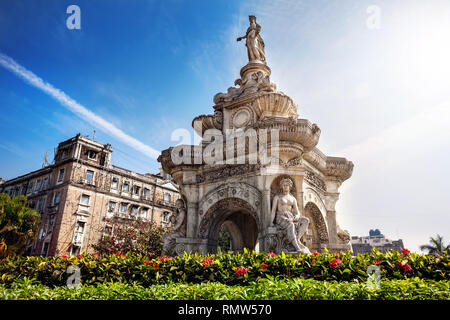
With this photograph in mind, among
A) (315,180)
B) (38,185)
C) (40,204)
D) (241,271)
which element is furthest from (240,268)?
(38,185)

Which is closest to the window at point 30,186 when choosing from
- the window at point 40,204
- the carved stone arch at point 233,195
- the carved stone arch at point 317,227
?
the window at point 40,204

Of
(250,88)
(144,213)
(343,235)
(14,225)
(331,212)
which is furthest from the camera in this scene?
(144,213)

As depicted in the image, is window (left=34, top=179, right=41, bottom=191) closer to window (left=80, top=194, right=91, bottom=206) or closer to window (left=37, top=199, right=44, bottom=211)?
window (left=37, top=199, right=44, bottom=211)

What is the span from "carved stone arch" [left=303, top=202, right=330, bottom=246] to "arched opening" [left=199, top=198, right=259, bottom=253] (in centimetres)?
191

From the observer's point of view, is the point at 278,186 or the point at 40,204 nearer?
the point at 278,186

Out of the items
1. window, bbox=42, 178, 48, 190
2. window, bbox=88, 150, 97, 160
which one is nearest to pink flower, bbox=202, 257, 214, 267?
window, bbox=88, 150, 97, 160

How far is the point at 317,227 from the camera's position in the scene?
1040cm

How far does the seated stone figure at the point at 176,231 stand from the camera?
31.9 feet

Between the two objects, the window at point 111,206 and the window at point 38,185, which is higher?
the window at point 38,185

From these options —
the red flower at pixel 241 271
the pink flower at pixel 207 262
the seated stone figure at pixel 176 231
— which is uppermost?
the seated stone figure at pixel 176 231

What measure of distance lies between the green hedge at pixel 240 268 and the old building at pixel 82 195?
3042 cm

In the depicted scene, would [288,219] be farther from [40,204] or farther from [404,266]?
[40,204]

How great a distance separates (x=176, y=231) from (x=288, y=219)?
3862mm

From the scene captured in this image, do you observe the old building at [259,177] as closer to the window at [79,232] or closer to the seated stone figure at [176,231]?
the seated stone figure at [176,231]
